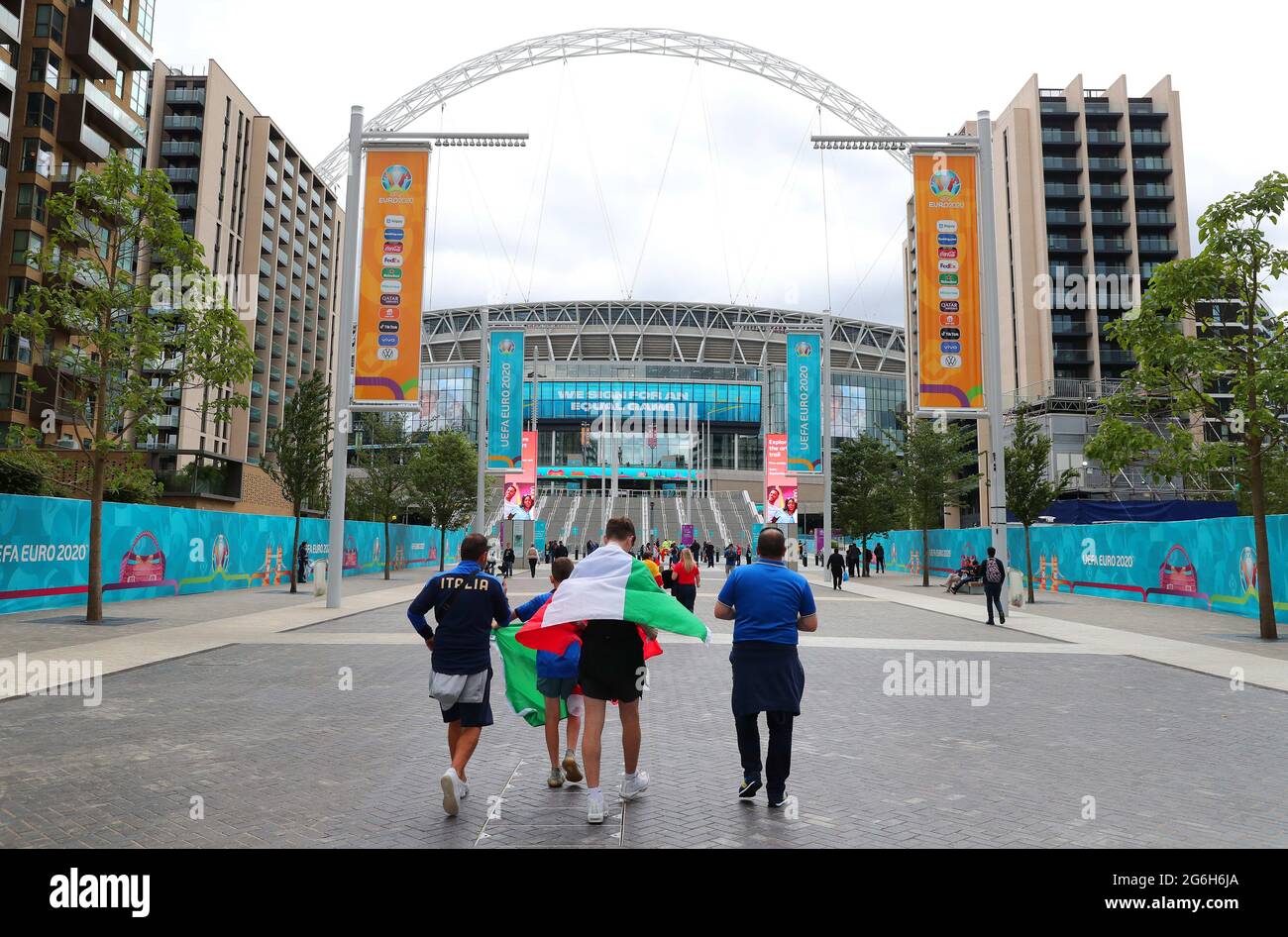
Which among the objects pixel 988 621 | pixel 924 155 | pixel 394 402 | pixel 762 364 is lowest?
pixel 988 621

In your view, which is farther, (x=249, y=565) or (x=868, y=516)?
(x=868, y=516)

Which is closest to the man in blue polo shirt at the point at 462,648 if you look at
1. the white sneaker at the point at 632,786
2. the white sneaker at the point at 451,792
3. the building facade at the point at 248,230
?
the white sneaker at the point at 451,792

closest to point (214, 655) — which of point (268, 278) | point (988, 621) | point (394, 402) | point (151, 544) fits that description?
point (394, 402)

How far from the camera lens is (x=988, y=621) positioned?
19047mm

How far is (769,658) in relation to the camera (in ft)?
18.4

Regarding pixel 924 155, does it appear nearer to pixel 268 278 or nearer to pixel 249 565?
pixel 249 565

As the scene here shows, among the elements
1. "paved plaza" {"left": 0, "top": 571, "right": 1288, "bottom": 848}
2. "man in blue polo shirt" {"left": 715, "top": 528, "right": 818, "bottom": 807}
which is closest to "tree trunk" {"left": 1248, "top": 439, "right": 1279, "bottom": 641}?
"paved plaza" {"left": 0, "top": 571, "right": 1288, "bottom": 848}

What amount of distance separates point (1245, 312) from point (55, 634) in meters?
22.9

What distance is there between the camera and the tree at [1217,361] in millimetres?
15805

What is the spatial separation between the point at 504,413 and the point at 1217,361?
955 inches

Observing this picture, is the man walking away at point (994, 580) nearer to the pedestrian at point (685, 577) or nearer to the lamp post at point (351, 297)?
the pedestrian at point (685, 577)

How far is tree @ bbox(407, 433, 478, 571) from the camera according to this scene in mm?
40156

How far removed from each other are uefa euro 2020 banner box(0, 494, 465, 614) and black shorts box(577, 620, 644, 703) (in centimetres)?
1691

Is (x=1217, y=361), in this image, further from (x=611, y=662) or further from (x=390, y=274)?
(x=390, y=274)
